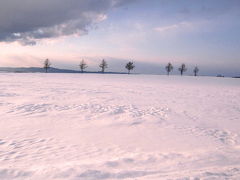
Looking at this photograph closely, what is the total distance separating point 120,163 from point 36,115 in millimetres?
6662

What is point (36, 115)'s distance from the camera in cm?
1123

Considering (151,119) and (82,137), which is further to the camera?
(151,119)

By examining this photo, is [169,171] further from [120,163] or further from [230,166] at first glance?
[230,166]

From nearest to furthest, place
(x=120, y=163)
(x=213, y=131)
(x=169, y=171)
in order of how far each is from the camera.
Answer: (x=169, y=171)
(x=120, y=163)
(x=213, y=131)

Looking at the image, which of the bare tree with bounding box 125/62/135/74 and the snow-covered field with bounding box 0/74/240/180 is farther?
the bare tree with bounding box 125/62/135/74

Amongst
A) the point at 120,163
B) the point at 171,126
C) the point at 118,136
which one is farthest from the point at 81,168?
the point at 171,126

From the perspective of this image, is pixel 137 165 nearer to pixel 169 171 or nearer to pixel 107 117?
pixel 169 171

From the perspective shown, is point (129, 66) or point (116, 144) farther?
point (129, 66)

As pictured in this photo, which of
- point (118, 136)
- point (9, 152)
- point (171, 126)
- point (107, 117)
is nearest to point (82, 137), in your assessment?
point (118, 136)

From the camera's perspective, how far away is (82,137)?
8156 millimetres

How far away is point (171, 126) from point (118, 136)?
2.83 m

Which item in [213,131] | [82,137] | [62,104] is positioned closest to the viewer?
[82,137]

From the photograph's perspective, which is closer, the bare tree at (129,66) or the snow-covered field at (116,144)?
the snow-covered field at (116,144)

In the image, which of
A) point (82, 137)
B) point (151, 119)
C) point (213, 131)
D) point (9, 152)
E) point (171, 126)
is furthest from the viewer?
point (151, 119)
